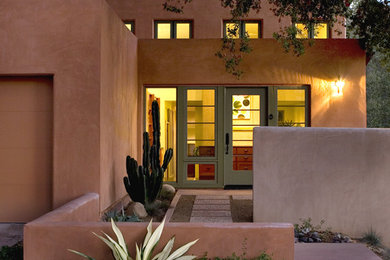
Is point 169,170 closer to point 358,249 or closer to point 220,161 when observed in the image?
point 220,161

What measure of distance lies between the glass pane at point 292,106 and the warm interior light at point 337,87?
672 mm

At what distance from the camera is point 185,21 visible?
12344mm

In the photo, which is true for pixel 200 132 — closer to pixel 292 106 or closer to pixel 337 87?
pixel 292 106

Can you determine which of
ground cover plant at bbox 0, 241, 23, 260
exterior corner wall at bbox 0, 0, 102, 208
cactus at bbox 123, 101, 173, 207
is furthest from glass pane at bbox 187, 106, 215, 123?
ground cover plant at bbox 0, 241, 23, 260

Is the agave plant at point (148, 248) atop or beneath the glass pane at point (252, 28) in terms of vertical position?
beneath

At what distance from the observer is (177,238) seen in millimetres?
3967

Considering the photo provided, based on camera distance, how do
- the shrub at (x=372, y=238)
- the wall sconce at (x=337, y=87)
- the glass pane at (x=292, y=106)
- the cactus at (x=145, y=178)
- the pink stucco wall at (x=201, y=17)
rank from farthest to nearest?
the pink stucco wall at (x=201, y=17) → the glass pane at (x=292, y=106) → the wall sconce at (x=337, y=87) → the cactus at (x=145, y=178) → the shrub at (x=372, y=238)

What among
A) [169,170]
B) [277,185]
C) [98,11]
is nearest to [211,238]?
[277,185]

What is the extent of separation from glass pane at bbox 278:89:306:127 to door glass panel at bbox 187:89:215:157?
5.13 ft

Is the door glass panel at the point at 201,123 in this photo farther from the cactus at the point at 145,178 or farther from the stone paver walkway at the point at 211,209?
the cactus at the point at 145,178

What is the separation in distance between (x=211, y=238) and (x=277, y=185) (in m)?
2.42

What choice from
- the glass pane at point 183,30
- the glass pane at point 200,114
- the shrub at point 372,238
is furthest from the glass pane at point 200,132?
A: the shrub at point 372,238

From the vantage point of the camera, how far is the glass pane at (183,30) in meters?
12.2

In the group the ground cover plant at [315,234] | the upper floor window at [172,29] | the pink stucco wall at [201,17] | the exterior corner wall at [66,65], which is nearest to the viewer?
the ground cover plant at [315,234]
